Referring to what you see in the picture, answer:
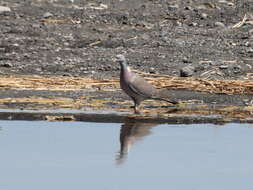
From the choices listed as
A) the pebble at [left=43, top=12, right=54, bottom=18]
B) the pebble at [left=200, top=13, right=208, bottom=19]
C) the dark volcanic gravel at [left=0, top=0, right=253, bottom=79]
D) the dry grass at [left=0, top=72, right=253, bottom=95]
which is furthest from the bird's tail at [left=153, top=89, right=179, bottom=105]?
the pebble at [left=200, top=13, right=208, bottom=19]

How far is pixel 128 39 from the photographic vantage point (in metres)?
17.3

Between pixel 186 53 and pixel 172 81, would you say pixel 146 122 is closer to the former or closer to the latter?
pixel 172 81

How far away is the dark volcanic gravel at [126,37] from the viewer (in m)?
15.2

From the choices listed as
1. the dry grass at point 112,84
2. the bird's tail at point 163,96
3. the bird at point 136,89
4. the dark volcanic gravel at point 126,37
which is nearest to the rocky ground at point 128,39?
the dark volcanic gravel at point 126,37

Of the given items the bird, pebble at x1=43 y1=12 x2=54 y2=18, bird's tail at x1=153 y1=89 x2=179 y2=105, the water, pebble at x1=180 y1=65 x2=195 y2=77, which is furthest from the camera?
pebble at x1=43 y1=12 x2=54 y2=18

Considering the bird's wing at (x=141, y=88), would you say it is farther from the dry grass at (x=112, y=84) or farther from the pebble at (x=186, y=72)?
the pebble at (x=186, y=72)

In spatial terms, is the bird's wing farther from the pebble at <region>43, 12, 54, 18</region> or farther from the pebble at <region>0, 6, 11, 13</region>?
the pebble at <region>0, 6, 11, 13</region>

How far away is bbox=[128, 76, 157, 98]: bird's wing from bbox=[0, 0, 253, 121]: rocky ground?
0.88 metres

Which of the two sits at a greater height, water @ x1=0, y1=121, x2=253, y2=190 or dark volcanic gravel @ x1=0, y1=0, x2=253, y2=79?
water @ x1=0, y1=121, x2=253, y2=190

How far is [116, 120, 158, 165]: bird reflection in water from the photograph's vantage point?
925 cm

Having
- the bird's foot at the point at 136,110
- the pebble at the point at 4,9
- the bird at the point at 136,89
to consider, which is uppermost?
the bird at the point at 136,89

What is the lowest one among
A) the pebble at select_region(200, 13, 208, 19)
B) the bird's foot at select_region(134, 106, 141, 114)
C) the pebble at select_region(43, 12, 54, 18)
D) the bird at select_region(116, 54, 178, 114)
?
the pebble at select_region(43, 12, 54, 18)

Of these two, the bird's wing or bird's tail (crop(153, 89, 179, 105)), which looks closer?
the bird's wing

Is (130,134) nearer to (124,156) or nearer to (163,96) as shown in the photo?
(124,156)
